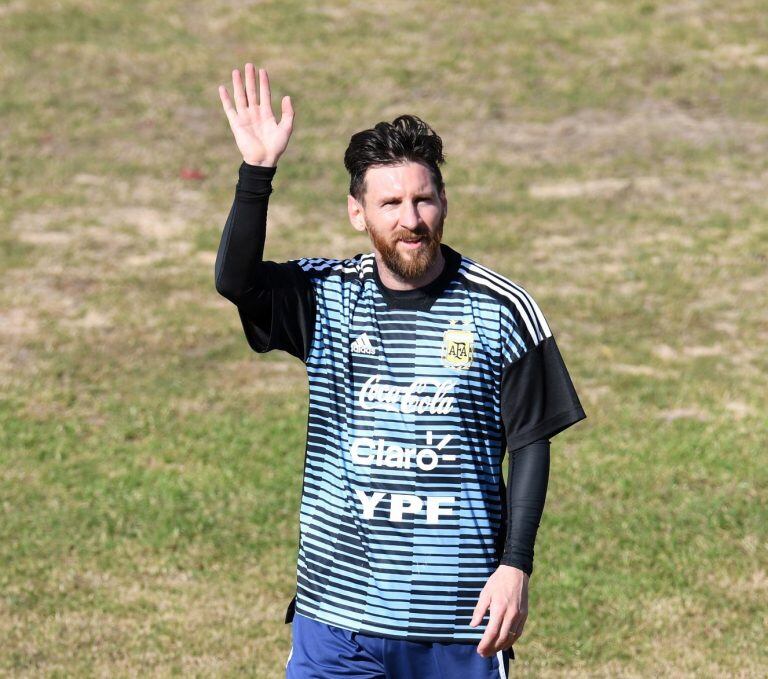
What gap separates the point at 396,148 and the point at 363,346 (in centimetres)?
73

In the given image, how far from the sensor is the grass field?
28.1 ft

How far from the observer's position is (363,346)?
16.1 feet

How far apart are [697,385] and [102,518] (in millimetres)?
→ 5624

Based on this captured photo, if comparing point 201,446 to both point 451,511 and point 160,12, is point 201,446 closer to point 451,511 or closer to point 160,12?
point 451,511

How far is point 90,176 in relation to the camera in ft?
60.5

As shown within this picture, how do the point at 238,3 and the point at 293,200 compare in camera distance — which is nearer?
the point at 293,200

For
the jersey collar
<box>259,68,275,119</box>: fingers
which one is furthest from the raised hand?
the jersey collar

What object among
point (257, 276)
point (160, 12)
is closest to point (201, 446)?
point (257, 276)

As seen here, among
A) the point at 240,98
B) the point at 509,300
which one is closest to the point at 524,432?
the point at 509,300

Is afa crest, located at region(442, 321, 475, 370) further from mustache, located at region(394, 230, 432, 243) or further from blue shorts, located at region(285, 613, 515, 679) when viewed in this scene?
blue shorts, located at region(285, 613, 515, 679)

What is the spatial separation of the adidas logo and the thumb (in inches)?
37.7

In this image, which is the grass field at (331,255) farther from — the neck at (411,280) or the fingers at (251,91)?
the fingers at (251,91)

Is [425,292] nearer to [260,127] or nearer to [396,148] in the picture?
[396,148]

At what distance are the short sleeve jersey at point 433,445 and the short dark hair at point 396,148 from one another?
0.40 meters
